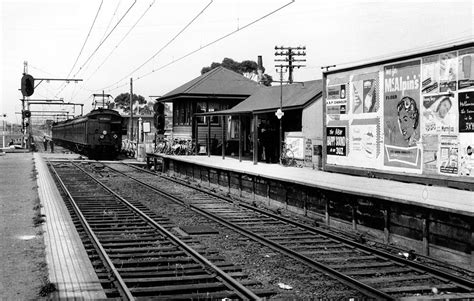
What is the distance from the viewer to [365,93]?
15156mm

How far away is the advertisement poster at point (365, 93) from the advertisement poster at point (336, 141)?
A: 87 cm

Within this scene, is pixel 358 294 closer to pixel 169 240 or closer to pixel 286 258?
pixel 286 258

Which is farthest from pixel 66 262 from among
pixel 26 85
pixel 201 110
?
pixel 201 110

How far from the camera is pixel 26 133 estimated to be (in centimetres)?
5066

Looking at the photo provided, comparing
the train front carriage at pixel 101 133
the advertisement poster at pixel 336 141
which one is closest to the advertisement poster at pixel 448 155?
the advertisement poster at pixel 336 141

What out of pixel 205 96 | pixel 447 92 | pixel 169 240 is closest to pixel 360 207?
pixel 447 92

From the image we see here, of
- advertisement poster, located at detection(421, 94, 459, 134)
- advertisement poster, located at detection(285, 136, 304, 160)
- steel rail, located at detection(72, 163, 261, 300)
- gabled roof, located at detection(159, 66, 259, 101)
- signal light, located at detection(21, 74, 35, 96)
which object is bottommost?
steel rail, located at detection(72, 163, 261, 300)

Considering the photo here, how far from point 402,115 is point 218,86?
22545mm

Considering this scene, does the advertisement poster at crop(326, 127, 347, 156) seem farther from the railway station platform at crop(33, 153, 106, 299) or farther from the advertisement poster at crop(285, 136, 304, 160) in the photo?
the railway station platform at crop(33, 153, 106, 299)

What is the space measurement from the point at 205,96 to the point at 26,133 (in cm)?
2515

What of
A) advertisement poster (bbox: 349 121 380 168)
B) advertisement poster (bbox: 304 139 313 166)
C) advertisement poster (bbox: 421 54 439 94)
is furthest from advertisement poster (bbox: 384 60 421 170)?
advertisement poster (bbox: 304 139 313 166)

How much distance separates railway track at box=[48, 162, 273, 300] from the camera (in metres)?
6.79

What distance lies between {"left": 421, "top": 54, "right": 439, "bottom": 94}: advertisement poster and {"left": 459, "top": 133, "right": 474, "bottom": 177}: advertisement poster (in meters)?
1.50

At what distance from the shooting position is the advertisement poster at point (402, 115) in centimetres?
1283
